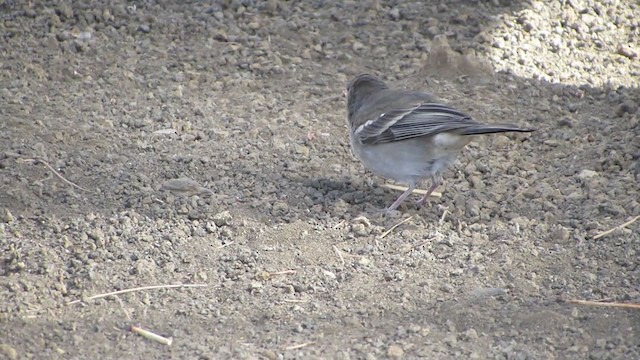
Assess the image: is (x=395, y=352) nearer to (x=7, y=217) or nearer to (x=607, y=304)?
(x=607, y=304)

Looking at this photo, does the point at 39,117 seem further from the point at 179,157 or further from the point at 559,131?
the point at 559,131

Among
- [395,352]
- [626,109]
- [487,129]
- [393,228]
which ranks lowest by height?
[393,228]

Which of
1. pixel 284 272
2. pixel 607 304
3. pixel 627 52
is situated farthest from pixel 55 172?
pixel 627 52

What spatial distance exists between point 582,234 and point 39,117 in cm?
407

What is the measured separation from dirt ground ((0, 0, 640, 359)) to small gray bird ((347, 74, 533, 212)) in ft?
0.87

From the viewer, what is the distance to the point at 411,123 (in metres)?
6.54

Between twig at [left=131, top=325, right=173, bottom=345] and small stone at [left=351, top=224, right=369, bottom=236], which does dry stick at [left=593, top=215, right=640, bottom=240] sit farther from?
twig at [left=131, top=325, right=173, bottom=345]

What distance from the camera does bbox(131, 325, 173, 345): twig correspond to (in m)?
4.74

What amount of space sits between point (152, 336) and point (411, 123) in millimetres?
2600

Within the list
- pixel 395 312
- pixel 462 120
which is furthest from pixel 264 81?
pixel 395 312

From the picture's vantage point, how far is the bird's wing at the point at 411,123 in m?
6.37

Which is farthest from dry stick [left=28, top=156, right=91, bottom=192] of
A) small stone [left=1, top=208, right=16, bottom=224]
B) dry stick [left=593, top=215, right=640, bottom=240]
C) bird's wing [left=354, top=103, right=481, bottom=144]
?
dry stick [left=593, top=215, right=640, bottom=240]

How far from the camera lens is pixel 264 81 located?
26.7ft

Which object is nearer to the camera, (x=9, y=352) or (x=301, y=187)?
(x=9, y=352)
